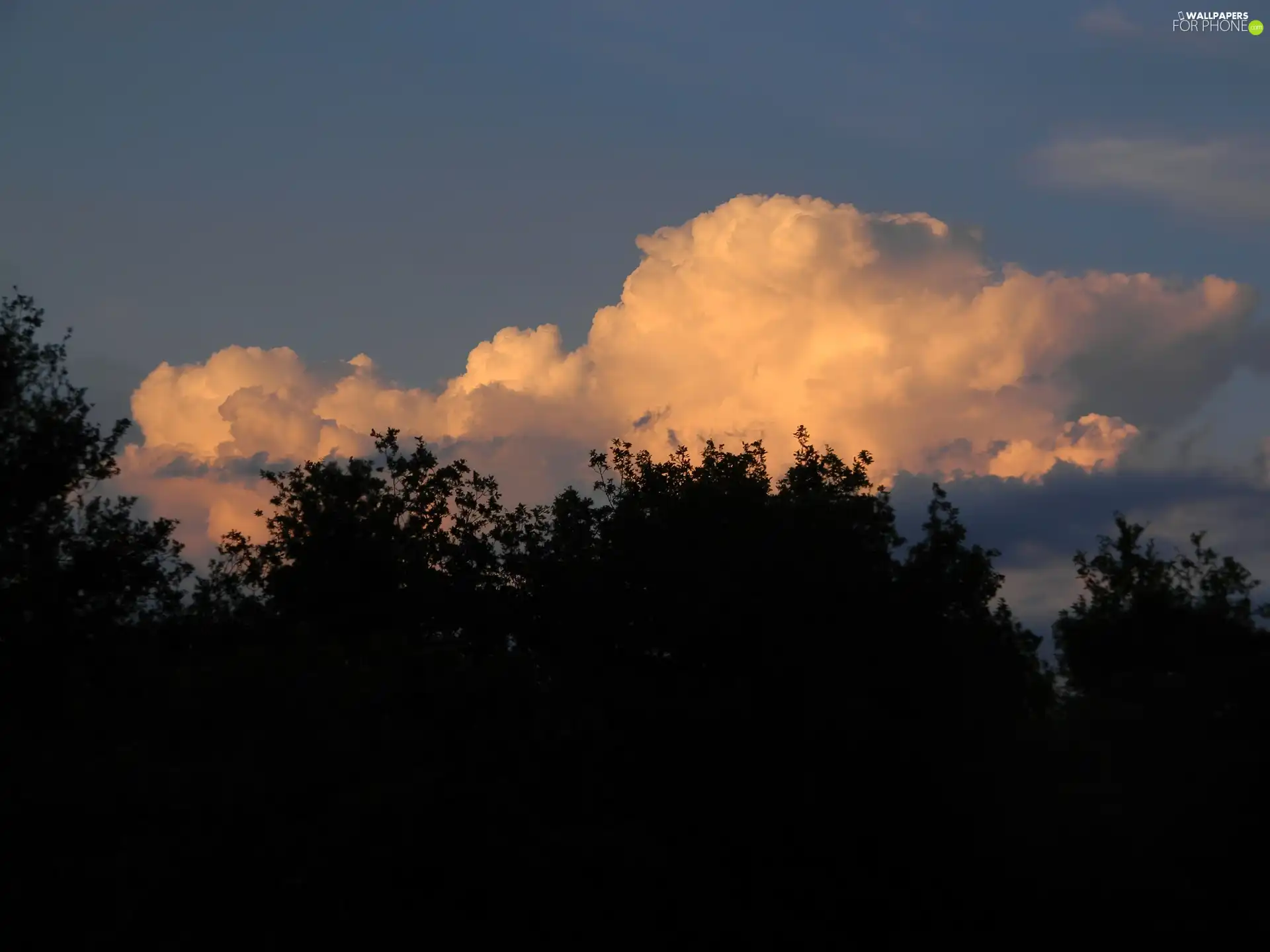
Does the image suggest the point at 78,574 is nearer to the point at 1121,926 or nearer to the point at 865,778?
the point at 865,778

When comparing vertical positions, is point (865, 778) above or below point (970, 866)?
above

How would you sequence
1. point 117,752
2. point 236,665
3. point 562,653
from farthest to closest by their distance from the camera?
point 562,653 < point 236,665 < point 117,752

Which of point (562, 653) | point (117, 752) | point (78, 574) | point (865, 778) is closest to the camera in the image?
point (117, 752)

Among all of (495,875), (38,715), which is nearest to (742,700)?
(495,875)

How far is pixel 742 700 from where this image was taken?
19.0 m

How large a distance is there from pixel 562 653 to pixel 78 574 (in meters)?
11.8

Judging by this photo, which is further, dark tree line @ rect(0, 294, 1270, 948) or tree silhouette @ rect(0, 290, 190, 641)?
tree silhouette @ rect(0, 290, 190, 641)

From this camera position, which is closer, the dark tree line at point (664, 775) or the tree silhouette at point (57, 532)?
the dark tree line at point (664, 775)

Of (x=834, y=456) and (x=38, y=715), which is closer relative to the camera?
(x=38, y=715)

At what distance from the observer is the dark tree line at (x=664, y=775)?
14.2 m

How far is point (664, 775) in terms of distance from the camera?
1823cm

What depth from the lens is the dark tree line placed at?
561 inches

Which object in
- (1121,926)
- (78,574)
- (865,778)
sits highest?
(78,574)

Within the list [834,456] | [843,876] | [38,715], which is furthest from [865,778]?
[834,456]
